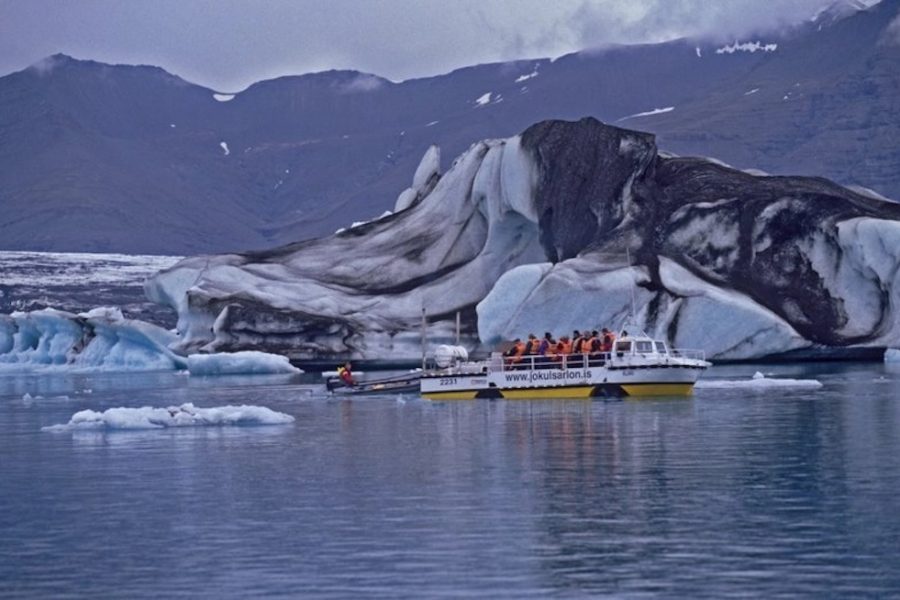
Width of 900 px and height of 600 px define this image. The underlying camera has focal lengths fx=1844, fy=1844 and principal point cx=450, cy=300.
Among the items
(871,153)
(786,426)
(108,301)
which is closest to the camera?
(786,426)

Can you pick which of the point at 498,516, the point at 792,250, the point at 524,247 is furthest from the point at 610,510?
the point at 524,247

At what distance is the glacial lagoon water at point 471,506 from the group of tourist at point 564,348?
7424mm

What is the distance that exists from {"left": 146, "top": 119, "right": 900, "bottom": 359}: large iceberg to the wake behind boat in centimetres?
1109

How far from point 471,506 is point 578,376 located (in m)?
25.5

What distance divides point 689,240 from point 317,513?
46.9 metres

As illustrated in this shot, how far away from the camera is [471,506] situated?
87.6 feet

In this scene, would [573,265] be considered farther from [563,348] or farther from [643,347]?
[643,347]

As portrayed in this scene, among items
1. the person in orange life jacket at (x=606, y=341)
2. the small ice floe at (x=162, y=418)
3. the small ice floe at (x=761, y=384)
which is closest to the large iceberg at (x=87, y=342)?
the person in orange life jacket at (x=606, y=341)

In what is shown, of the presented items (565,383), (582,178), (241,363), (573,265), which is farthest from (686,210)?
(565,383)

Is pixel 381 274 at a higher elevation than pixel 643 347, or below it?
higher

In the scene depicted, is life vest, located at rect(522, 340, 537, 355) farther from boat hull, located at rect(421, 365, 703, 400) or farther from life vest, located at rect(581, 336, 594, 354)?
life vest, located at rect(581, 336, 594, 354)

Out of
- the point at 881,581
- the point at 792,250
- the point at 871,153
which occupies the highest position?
the point at 871,153

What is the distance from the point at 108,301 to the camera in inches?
5615

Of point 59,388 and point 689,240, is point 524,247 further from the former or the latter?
point 59,388
